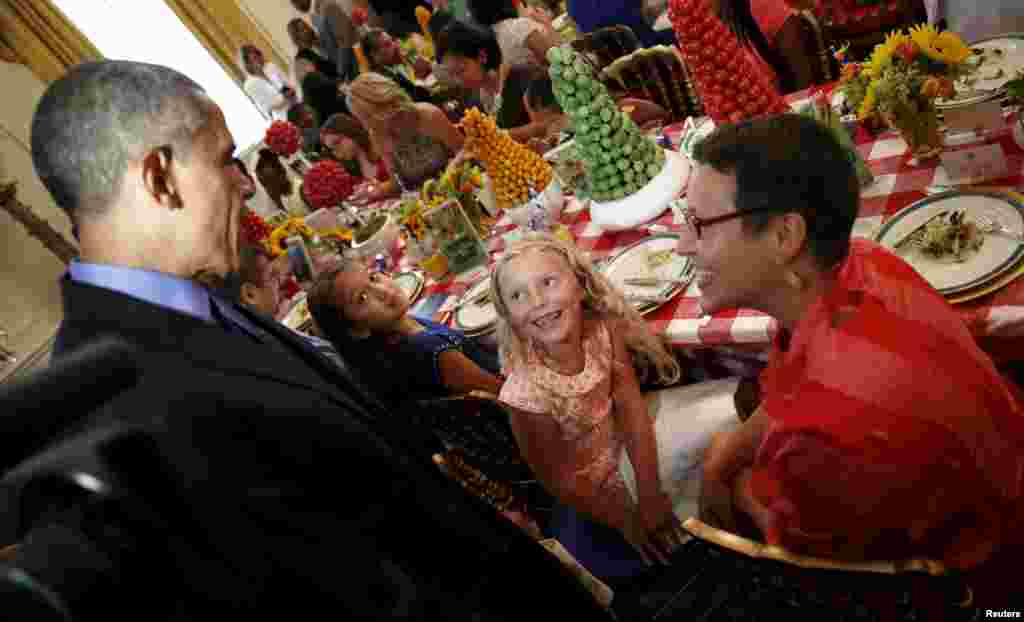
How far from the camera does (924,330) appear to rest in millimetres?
949

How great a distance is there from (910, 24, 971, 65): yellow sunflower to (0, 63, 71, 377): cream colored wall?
20.5 ft

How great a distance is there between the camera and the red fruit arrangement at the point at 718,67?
160cm

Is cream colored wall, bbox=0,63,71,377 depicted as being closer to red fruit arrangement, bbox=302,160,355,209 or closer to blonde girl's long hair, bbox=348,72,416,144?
red fruit arrangement, bbox=302,160,355,209

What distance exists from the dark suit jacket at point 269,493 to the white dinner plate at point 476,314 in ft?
3.39

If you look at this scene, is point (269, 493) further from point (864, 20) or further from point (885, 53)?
point (864, 20)

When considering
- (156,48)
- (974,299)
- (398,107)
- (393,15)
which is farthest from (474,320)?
(156,48)

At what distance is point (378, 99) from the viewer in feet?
11.5

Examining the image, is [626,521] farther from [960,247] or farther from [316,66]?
[316,66]

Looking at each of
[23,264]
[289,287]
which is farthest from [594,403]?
[23,264]

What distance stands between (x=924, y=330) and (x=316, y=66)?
279 inches

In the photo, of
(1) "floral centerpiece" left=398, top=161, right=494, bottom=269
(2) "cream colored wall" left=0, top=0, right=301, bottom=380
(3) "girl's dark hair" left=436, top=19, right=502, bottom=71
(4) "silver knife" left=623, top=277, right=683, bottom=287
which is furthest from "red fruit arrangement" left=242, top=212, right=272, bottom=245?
(2) "cream colored wall" left=0, top=0, right=301, bottom=380

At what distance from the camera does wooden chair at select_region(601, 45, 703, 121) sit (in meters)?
2.85

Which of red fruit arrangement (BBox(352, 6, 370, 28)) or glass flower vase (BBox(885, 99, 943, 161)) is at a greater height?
red fruit arrangement (BBox(352, 6, 370, 28))

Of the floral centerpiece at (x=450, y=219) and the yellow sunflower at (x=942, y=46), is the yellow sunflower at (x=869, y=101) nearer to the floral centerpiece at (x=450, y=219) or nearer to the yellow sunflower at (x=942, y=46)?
the yellow sunflower at (x=942, y=46)
